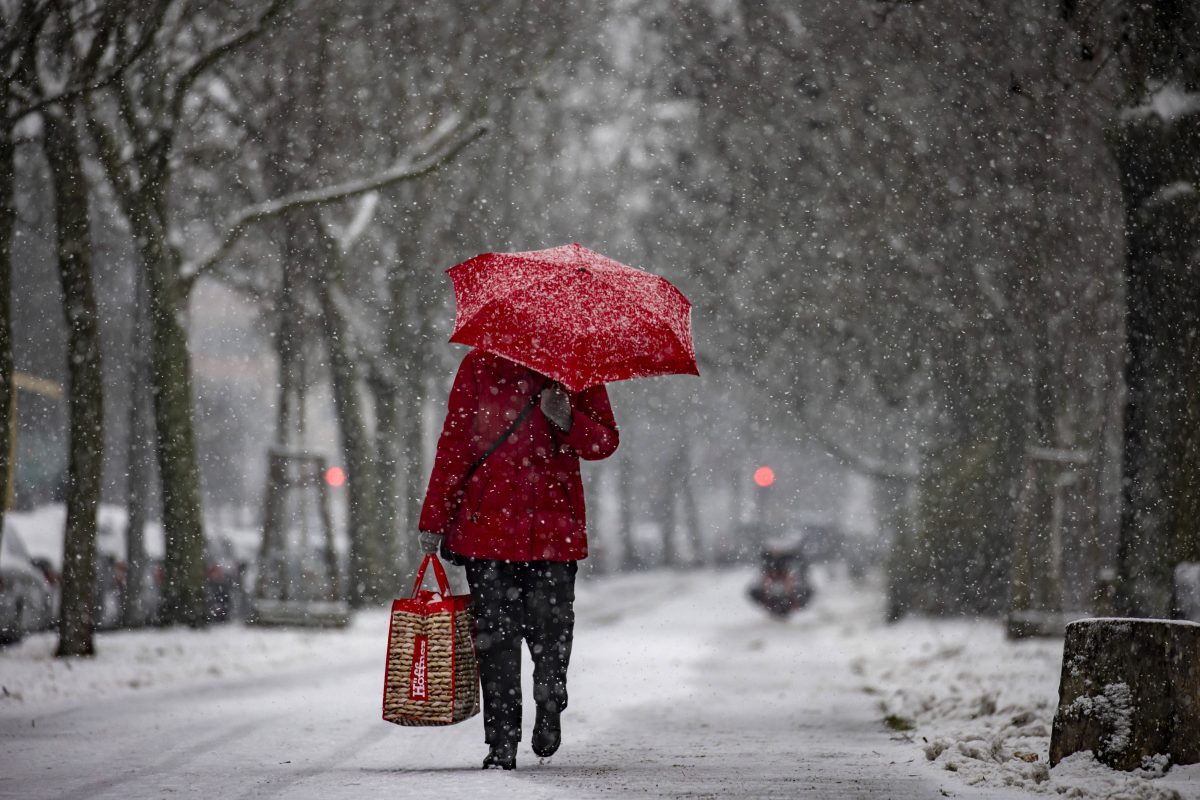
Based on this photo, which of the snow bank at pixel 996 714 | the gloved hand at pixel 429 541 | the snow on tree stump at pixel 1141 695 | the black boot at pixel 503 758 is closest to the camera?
the snow bank at pixel 996 714

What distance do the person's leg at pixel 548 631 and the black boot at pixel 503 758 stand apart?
198 millimetres

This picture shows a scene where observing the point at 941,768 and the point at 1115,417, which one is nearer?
the point at 941,768

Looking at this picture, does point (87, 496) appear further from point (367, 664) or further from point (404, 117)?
point (404, 117)

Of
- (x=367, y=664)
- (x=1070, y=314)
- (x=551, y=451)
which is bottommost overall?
(x=367, y=664)

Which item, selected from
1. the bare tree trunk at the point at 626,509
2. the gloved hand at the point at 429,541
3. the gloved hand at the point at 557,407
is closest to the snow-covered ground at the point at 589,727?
the gloved hand at the point at 429,541

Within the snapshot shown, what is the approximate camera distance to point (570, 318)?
588cm

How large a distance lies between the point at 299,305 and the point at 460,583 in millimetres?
5364

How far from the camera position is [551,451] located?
6047 mm

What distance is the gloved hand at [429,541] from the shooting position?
5883 mm

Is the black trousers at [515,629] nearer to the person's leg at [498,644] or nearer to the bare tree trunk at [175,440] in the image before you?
the person's leg at [498,644]

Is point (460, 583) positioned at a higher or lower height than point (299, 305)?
lower

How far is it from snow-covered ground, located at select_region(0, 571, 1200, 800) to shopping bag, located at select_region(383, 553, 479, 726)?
0.26 meters

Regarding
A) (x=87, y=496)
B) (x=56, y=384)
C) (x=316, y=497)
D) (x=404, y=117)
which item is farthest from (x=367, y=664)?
(x=56, y=384)

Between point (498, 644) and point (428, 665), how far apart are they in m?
0.30
